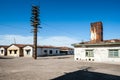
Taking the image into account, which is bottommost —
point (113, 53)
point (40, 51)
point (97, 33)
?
point (40, 51)

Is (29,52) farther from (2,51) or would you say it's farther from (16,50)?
(2,51)

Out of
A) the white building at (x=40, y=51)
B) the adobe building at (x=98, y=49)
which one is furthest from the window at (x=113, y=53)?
the white building at (x=40, y=51)

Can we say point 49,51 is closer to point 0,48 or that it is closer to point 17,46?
point 17,46

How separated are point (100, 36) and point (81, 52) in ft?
16.7

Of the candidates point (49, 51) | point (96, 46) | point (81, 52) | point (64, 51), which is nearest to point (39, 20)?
point (81, 52)

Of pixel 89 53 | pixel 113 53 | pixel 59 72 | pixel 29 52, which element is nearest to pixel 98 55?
pixel 89 53

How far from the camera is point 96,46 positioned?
27953 mm

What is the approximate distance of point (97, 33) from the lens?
2919 centimetres

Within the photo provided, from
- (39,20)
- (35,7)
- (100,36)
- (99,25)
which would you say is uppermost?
(35,7)

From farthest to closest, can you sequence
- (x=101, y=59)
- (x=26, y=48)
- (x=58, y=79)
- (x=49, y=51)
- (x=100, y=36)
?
(x=49, y=51), (x=26, y=48), (x=100, y=36), (x=101, y=59), (x=58, y=79)

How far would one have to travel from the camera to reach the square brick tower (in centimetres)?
2894

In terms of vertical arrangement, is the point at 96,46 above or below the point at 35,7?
below

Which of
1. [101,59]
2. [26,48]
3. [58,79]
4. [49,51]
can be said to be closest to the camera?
[58,79]

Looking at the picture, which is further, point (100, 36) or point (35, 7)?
point (35, 7)
